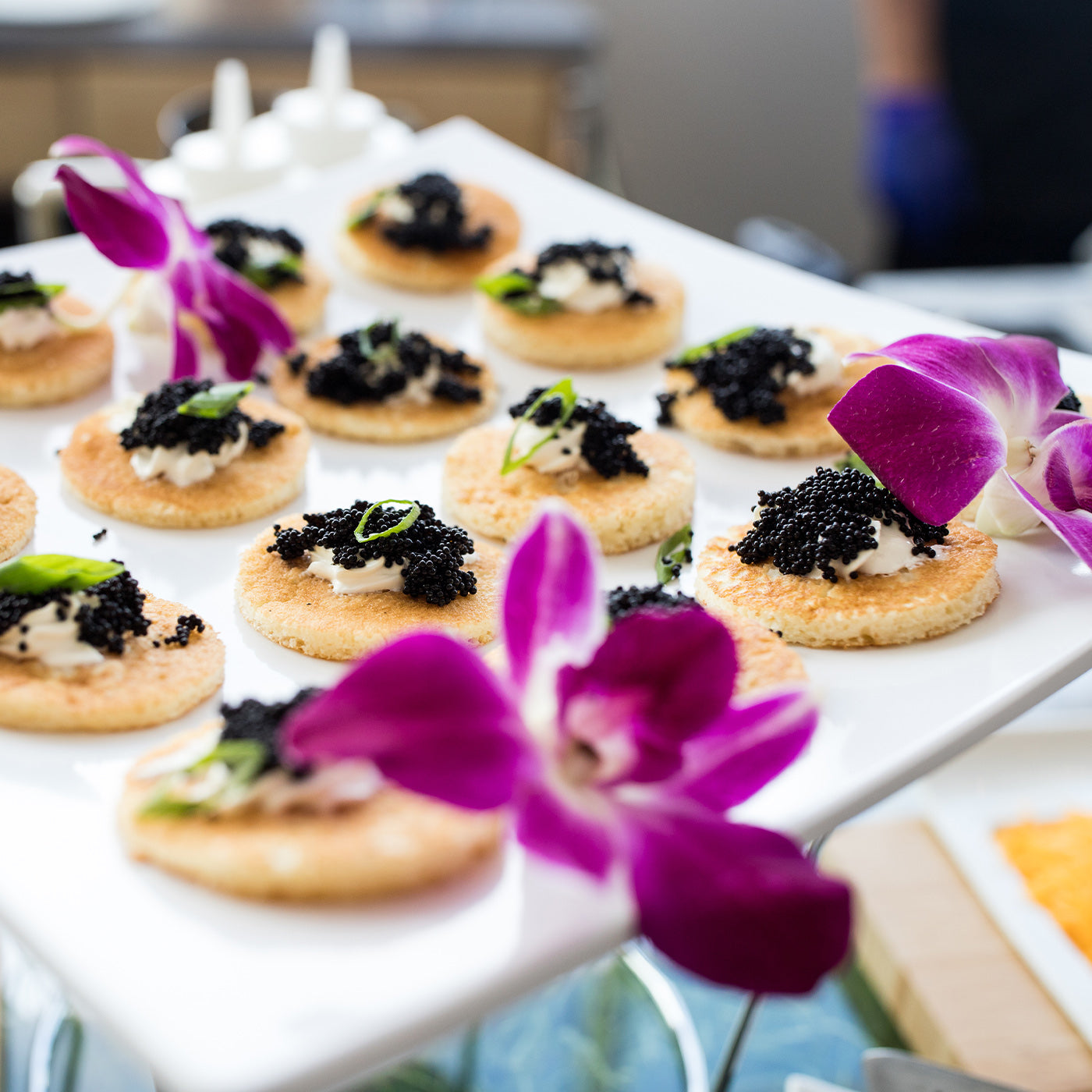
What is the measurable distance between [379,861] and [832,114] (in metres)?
7.41

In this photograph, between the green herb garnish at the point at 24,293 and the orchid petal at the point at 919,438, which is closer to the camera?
the orchid petal at the point at 919,438

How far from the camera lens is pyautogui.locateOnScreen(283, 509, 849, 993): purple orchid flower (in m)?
1.22

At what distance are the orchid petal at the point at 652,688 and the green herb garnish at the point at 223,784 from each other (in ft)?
1.11

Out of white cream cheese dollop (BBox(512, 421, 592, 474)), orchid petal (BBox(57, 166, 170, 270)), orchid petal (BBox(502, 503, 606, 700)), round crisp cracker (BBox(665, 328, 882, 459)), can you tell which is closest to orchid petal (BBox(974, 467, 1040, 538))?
round crisp cracker (BBox(665, 328, 882, 459))

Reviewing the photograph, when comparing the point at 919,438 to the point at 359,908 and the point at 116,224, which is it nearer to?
the point at 359,908

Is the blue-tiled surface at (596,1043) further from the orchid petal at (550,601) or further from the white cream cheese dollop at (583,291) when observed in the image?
the white cream cheese dollop at (583,291)

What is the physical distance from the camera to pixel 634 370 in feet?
8.93

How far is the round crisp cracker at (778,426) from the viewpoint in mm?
2395

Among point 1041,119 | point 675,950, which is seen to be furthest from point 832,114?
point 675,950

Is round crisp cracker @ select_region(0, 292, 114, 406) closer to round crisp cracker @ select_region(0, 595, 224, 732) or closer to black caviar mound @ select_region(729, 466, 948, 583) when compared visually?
round crisp cracker @ select_region(0, 595, 224, 732)

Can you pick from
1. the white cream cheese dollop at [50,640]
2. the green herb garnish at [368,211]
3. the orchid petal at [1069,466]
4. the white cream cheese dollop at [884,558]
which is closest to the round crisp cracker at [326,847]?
the white cream cheese dollop at [50,640]

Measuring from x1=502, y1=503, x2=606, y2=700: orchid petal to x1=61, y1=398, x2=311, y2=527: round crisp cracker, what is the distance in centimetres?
95

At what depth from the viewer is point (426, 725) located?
1279 mm

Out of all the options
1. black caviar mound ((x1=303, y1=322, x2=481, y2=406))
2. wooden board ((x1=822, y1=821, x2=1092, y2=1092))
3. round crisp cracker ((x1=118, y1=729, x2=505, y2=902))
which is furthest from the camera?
black caviar mound ((x1=303, y1=322, x2=481, y2=406))
